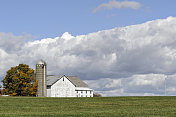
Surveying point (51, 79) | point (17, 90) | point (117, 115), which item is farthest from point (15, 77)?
point (117, 115)

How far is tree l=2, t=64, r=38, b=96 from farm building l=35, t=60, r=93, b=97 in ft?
7.08

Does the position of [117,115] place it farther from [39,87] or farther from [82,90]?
[82,90]

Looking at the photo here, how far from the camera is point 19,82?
101 meters

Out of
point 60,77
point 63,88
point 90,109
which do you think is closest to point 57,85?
point 63,88

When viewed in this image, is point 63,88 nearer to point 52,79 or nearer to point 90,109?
point 52,79

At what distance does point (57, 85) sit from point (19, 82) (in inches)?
647

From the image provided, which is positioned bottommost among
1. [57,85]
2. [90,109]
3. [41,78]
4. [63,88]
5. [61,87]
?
[90,109]

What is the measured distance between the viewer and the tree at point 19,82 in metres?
101

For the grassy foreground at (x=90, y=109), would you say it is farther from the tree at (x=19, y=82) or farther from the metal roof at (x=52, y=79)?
the metal roof at (x=52, y=79)

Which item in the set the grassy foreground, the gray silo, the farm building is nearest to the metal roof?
the farm building

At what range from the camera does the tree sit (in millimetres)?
100812

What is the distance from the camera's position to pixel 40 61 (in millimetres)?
106062

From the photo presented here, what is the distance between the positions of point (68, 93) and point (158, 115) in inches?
3491

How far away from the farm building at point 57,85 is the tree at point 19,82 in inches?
84.9
